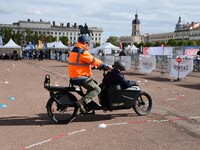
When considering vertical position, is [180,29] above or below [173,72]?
above

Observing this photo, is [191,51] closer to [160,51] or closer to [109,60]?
[160,51]

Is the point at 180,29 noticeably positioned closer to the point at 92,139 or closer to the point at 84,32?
the point at 84,32

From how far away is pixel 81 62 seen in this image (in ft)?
20.7

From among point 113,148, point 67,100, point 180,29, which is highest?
point 180,29

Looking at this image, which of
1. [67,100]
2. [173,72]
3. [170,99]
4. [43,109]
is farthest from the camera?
[173,72]

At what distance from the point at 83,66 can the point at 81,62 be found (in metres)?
0.11

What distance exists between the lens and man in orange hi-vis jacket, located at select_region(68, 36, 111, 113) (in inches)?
247

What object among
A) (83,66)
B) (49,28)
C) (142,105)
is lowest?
(142,105)

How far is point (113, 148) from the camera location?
4898 millimetres

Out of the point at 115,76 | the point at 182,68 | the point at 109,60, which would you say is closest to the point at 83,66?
the point at 115,76

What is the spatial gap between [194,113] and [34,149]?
415cm

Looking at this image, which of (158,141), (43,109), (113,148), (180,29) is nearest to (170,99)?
(43,109)

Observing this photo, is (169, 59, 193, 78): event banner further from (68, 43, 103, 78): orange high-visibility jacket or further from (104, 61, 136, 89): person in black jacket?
(68, 43, 103, 78): orange high-visibility jacket

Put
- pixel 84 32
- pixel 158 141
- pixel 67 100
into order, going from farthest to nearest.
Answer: pixel 84 32
pixel 67 100
pixel 158 141
